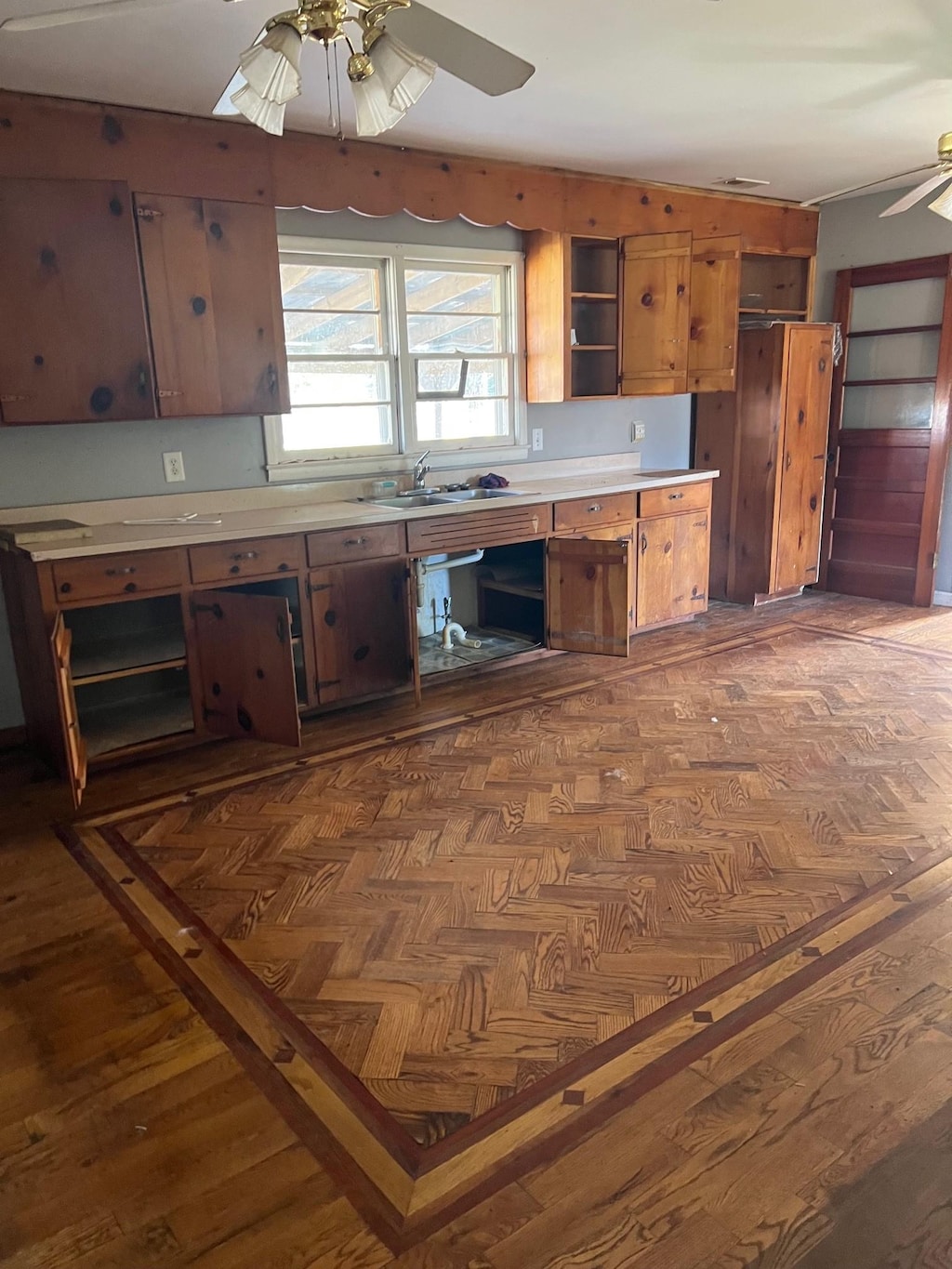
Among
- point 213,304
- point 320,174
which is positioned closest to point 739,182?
point 320,174

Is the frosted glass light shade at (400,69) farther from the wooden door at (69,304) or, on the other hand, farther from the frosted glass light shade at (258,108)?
A: the wooden door at (69,304)

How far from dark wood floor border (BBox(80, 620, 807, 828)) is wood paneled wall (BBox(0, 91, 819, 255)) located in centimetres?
215

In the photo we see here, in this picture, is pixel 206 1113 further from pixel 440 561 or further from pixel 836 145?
pixel 836 145

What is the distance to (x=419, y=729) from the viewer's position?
3.58 m

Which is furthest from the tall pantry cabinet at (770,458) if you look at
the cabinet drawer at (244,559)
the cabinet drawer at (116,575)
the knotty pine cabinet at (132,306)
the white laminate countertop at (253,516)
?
the cabinet drawer at (116,575)

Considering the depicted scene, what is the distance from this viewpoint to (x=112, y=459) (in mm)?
3434

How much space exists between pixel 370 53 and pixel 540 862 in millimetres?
2064

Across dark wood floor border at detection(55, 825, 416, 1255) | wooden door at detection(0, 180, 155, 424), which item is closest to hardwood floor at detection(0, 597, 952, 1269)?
dark wood floor border at detection(55, 825, 416, 1255)

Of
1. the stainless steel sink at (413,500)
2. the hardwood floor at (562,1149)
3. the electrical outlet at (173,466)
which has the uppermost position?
the electrical outlet at (173,466)

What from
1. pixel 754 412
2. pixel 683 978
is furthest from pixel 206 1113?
pixel 754 412

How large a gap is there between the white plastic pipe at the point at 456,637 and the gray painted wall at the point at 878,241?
2.95 metres

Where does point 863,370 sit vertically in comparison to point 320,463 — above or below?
above

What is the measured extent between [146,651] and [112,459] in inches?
30.6

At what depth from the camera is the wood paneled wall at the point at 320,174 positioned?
3018 millimetres
